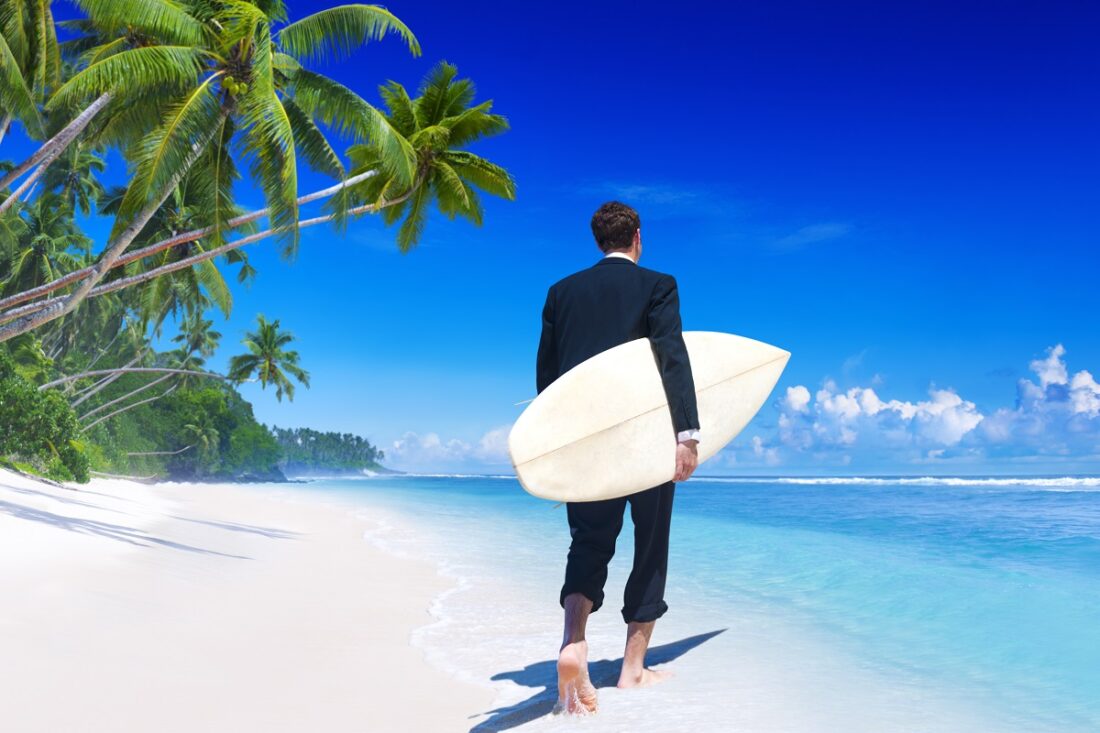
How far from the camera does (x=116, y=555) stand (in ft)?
21.0

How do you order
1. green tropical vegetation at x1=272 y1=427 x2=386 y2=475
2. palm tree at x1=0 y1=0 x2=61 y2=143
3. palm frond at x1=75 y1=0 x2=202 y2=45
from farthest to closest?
green tropical vegetation at x1=272 y1=427 x2=386 y2=475 < palm tree at x1=0 y1=0 x2=61 y2=143 < palm frond at x1=75 y1=0 x2=202 y2=45

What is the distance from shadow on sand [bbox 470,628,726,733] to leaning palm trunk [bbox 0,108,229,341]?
29.6 feet

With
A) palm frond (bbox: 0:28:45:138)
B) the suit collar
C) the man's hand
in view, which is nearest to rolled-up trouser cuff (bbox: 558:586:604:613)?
the man's hand

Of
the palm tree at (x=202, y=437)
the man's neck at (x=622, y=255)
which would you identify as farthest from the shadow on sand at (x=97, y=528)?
the palm tree at (x=202, y=437)

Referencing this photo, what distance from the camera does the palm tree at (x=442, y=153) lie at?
13.9 m

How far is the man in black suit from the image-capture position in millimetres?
2676

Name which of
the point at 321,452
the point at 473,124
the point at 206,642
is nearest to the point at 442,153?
the point at 473,124

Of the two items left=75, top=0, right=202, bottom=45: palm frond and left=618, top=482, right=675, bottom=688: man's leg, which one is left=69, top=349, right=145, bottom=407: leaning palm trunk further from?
left=618, top=482, right=675, bottom=688: man's leg

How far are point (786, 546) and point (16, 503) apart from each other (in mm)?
10247

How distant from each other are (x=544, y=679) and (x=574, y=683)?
27.3 inches

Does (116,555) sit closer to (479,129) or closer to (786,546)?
(786,546)

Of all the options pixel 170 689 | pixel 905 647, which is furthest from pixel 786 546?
pixel 170 689

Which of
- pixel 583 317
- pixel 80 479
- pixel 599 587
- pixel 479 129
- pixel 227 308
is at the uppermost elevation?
pixel 479 129

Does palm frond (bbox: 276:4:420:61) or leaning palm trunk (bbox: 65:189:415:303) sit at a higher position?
palm frond (bbox: 276:4:420:61)
